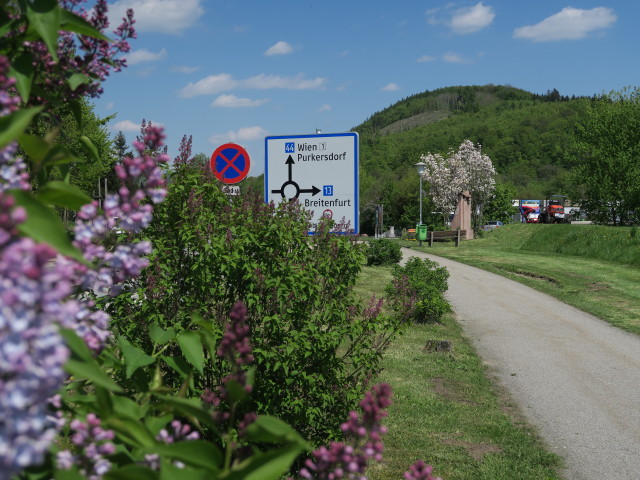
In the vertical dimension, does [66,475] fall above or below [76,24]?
below

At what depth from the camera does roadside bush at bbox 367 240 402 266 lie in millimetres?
25188

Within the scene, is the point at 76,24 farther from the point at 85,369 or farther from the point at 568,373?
the point at 568,373

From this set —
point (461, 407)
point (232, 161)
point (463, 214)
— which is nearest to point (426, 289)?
point (232, 161)

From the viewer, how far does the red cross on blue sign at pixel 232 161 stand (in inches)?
434

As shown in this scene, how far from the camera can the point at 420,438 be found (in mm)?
6590

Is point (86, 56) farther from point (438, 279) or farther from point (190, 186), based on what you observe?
point (438, 279)

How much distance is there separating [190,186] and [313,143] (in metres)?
3.53

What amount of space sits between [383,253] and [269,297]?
20.8m

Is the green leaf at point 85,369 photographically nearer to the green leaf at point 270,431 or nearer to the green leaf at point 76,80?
the green leaf at point 270,431

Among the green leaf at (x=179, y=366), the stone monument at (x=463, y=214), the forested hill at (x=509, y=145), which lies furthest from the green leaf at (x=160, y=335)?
the forested hill at (x=509, y=145)

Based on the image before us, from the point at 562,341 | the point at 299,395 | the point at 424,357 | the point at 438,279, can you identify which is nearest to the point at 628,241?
the point at 438,279

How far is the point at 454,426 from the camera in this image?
23.1 feet

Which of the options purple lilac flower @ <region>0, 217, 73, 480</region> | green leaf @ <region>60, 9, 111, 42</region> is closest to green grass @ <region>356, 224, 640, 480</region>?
green leaf @ <region>60, 9, 111, 42</region>

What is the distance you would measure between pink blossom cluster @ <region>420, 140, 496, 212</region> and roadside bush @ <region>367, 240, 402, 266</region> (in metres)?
27.8
